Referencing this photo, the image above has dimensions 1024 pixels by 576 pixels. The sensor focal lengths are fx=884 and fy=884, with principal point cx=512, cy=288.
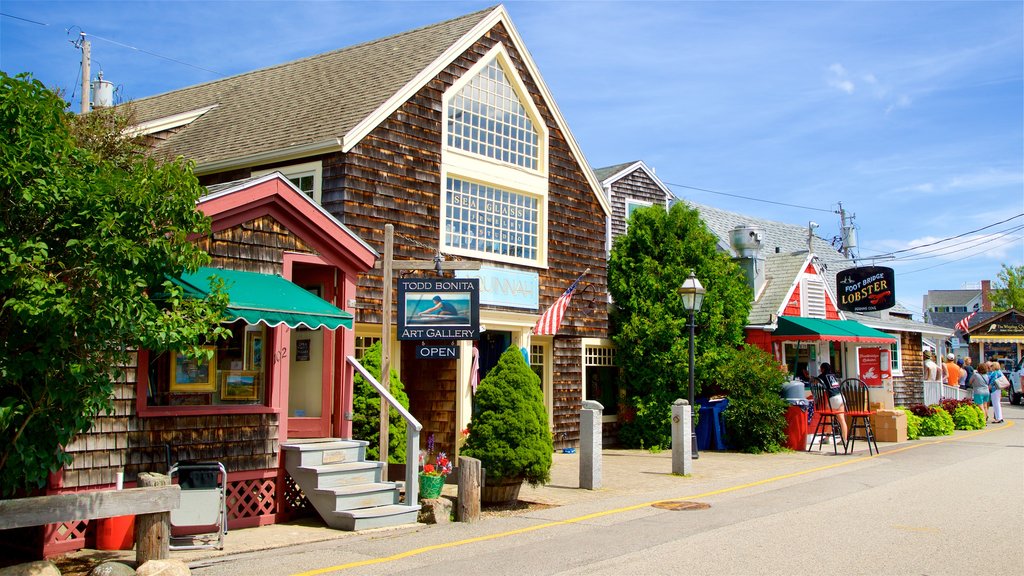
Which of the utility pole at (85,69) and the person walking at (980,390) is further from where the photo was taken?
the person walking at (980,390)

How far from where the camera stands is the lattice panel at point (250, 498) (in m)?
9.85

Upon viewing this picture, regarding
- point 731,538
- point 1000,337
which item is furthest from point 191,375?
point 1000,337

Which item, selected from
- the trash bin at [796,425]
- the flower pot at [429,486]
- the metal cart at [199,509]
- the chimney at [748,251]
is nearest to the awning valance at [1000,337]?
the chimney at [748,251]

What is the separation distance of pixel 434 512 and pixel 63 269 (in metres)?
5.16

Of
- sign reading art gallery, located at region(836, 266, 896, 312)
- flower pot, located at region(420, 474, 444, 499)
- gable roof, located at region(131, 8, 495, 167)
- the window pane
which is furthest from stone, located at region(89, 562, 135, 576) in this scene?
sign reading art gallery, located at region(836, 266, 896, 312)

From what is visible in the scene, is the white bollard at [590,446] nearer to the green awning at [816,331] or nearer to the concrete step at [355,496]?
the concrete step at [355,496]

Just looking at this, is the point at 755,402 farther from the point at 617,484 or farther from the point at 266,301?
the point at 266,301

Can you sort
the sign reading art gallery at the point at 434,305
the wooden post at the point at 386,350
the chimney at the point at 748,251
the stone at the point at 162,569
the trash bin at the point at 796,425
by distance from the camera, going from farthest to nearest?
the chimney at the point at 748,251 → the trash bin at the point at 796,425 → the sign reading art gallery at the point at 434,305 → the wooden post at the point at 386,350 → the stone at the point at 162,569

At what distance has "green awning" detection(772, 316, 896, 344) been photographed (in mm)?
23078

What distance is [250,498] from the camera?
10141mm

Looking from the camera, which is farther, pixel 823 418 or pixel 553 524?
pixel 823 418

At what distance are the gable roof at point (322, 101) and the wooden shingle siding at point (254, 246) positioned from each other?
383cm

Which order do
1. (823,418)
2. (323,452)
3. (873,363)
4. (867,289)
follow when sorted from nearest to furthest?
(323,452), (823,418), (867,289), (873,363)

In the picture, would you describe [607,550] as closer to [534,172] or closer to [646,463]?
[646,463]
